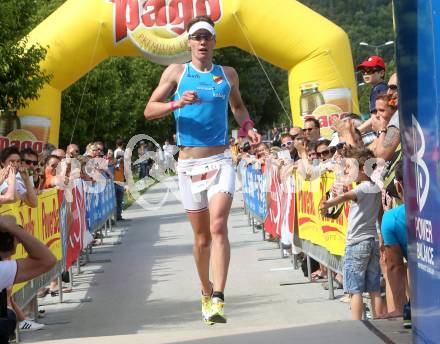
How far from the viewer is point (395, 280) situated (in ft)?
22.4

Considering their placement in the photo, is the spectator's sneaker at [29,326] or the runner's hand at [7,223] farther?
the spectator's sneaker at [29,326]

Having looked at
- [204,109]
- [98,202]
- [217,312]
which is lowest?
[217,312]

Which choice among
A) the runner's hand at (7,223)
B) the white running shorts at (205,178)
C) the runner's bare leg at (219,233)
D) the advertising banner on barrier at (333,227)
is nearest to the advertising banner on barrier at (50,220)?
the advertising banner on barrier at (333,227)

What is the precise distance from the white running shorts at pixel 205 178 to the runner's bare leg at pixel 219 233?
64mm

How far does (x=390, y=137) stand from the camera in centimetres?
785

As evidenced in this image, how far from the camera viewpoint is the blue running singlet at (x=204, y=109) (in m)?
6.50

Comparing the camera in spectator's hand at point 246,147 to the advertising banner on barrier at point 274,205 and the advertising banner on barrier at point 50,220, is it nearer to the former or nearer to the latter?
the advertising banner on barrier at point 274,205

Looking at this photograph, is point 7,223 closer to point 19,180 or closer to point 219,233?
Answer: point 219,233

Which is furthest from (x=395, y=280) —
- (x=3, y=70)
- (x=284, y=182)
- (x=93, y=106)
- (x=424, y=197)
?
(x=93, y=106)

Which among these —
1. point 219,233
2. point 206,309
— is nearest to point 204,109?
point 219,233

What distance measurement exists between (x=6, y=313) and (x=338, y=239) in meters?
5.54

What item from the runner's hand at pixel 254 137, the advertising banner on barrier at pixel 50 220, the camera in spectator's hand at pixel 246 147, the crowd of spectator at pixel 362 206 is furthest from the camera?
the camera in spectator's hand at pixel 246 147

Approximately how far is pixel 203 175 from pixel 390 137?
1.94 m

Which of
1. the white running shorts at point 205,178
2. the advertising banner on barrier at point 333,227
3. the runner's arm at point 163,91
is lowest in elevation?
the advertising banner on barrier at point 333,227
